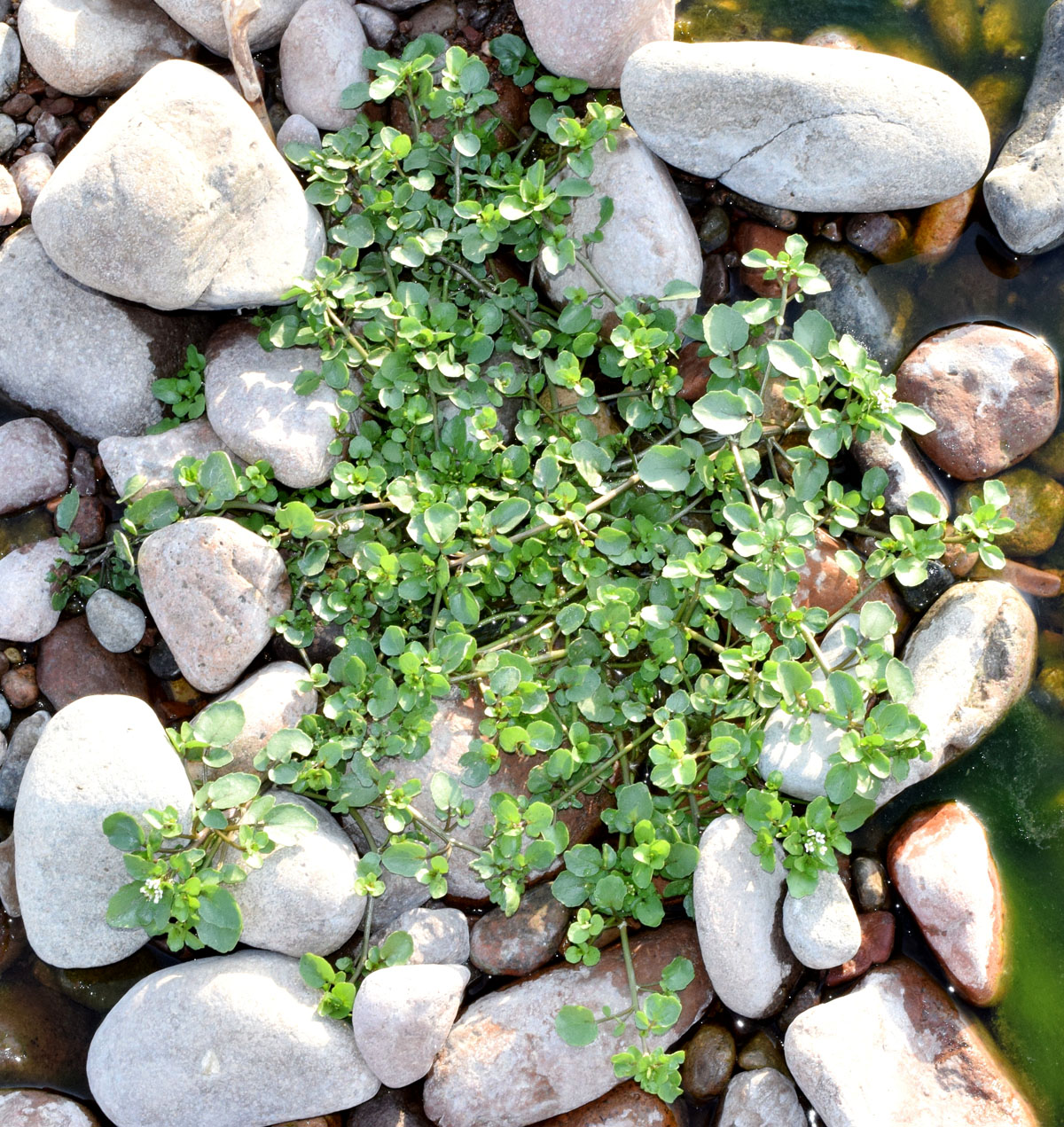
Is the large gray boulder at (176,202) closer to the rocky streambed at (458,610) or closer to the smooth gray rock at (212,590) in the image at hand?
the rocky streambed at (458,610)

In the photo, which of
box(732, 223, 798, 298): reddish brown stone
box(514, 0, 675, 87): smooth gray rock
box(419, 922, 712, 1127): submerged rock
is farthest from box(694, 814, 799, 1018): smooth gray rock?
box(514, 0, 675, 87): smooth gray rock

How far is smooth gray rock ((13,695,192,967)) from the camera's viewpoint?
10.3 feet

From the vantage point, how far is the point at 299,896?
3.14m

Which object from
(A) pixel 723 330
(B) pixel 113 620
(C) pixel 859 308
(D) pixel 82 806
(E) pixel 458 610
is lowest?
(D) pixel 82 806

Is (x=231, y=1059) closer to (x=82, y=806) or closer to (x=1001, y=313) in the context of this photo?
(x=82, y=806)

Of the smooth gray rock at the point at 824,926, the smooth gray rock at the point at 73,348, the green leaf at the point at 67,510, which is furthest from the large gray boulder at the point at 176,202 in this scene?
the smooth gray rock at the point at 824,926

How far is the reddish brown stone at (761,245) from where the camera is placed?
3.68 m

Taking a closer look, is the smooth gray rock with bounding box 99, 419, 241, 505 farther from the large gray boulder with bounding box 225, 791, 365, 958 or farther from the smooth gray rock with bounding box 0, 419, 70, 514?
the large gray boulder with bounding box 225, 791, 365, 958

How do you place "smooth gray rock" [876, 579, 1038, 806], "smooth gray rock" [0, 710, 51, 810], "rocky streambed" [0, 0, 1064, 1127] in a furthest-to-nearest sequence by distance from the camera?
"smooth gray rock" [0, 710, 51, 810] → "smooth gray rock" [876, 579, 1038, 806] → "rocky streambed" [0, 0, 1064, 1127]

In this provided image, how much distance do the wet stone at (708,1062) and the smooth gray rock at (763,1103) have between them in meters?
0.05

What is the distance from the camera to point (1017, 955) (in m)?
3.32

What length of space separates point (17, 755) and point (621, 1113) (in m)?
2.35

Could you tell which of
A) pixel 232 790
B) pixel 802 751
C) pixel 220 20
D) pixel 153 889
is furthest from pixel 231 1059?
pixel 220 20

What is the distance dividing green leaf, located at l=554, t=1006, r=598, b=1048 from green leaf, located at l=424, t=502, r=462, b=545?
1.44 m
